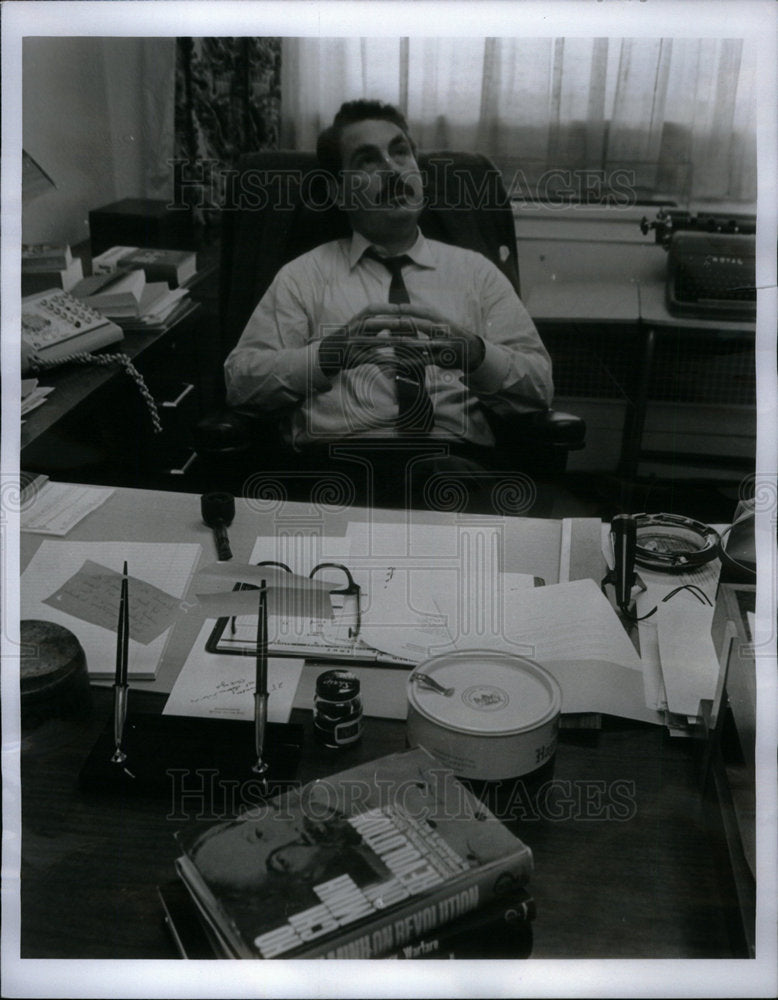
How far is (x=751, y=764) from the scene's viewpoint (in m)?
0.71

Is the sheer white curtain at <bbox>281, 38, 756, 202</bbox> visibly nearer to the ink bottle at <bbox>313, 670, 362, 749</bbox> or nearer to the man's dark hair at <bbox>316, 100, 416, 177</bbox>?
the man's dark hair at <bbox>316, 100, 416, 177</bbox>

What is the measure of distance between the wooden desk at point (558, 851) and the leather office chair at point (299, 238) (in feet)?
2.76

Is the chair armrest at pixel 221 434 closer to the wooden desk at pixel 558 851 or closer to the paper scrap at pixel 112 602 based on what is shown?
the paper scrap at pixel 112 602

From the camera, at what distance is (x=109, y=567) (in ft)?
3.28

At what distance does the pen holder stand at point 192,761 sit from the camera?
701 millimetres

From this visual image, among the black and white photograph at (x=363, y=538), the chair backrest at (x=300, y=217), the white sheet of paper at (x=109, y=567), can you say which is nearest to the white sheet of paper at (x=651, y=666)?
the black and white photograph at (x=363, y=538)

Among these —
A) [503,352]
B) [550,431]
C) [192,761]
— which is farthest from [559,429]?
[192,761]

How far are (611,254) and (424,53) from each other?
0.85 m

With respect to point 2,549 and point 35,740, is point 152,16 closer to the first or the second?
point 2,549

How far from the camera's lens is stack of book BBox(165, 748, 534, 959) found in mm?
567

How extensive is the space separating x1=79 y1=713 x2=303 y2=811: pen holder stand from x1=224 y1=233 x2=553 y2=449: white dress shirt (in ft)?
3.07

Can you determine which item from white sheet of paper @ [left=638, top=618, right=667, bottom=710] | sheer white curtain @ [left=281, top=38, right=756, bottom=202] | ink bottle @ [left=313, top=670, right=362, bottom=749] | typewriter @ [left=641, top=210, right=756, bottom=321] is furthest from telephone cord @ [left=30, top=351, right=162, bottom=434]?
typewriter @ [left=641, top=210, right=756, bottom=321]

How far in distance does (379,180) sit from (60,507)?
904 millimetres

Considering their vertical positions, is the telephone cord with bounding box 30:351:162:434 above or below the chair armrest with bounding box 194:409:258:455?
above
